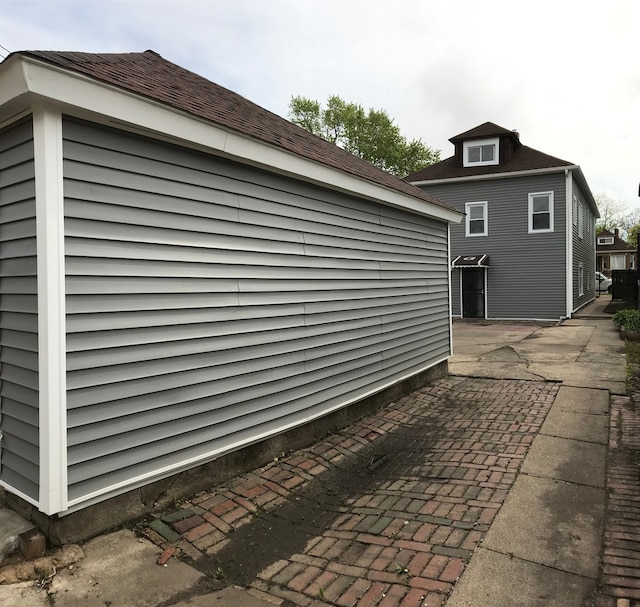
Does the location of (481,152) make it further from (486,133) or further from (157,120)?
(157,120)

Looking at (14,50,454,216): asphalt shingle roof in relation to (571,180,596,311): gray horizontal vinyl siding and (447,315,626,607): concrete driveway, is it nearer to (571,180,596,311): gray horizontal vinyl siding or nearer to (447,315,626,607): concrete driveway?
(447,315,626,607): concrete driveway

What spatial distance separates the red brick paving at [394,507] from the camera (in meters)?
2.64

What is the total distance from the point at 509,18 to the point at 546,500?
8.84 m

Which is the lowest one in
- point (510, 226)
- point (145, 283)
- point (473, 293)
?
point (473, 293)

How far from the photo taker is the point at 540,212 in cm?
1797

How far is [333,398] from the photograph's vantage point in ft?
17.0

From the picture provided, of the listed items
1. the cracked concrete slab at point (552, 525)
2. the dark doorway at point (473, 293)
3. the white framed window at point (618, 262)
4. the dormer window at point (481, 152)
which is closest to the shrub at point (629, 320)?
the dark doorway at point (473, 293)

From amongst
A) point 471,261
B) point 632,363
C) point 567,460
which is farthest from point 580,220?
point 567,460

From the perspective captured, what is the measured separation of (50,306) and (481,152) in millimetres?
19405

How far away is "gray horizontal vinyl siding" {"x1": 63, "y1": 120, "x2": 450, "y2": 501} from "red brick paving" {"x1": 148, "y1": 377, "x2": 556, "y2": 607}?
0.42 metres

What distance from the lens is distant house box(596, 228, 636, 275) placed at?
56094 millimetres

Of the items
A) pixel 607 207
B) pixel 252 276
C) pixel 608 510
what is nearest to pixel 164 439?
pixel 252 276

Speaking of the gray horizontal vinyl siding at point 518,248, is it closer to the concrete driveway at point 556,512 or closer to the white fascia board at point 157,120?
the concrete driveway at point 556,512

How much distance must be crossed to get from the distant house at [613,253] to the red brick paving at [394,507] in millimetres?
60270
